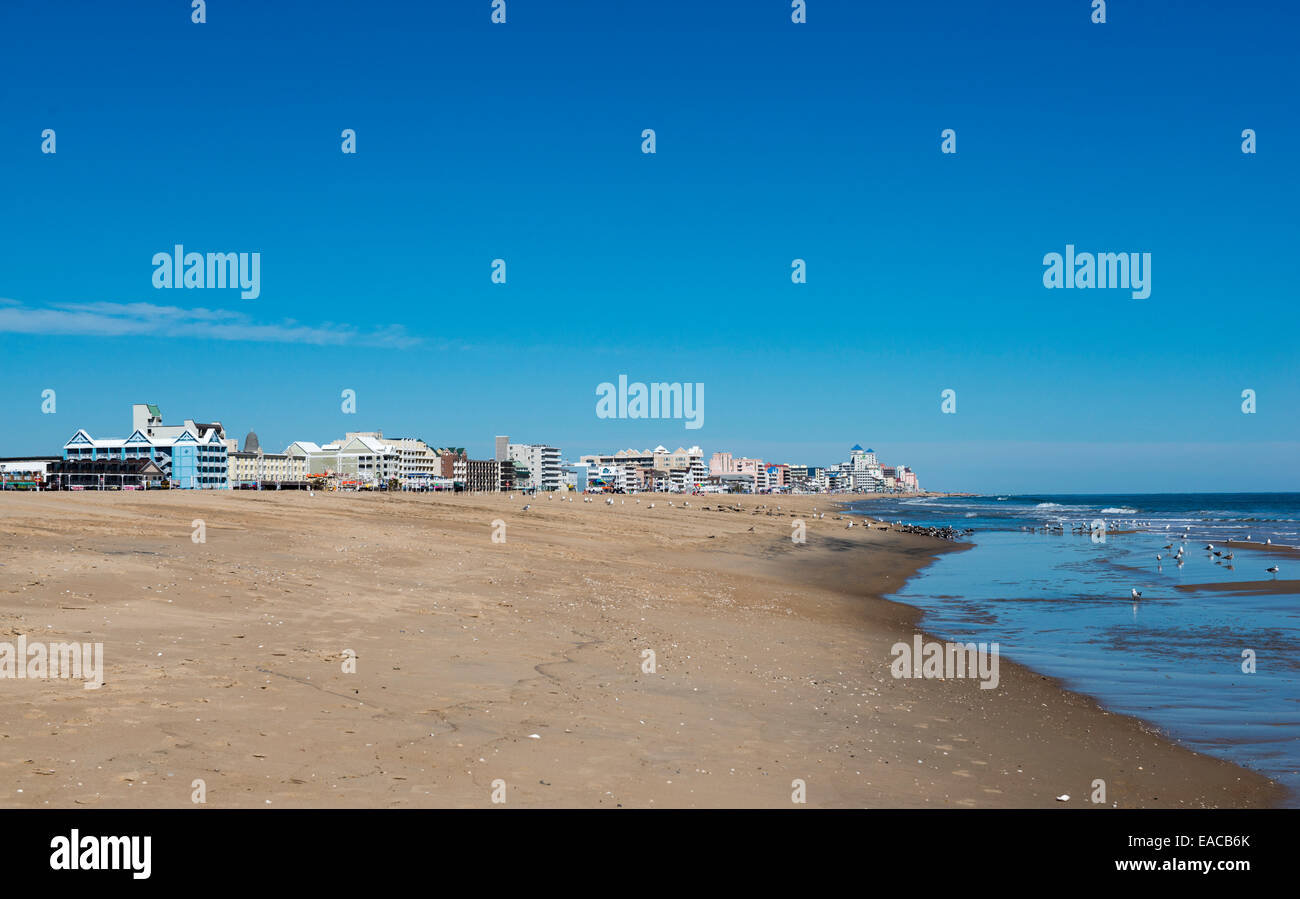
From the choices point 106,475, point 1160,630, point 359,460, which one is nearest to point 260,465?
point 359,460

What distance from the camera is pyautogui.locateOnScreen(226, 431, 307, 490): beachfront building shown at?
173000mm

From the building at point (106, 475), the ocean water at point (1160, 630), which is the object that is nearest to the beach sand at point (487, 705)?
the ocean water at point (1160, 630)

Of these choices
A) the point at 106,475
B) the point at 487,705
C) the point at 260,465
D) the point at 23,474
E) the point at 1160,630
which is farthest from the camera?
the point at 260,465

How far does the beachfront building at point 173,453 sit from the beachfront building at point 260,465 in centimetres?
4175

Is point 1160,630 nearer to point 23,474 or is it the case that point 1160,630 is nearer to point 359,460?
point 23,474

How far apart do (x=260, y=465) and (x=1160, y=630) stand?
187m

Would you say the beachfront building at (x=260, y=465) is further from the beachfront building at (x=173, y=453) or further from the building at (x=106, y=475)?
the building at (x=106, y=475)

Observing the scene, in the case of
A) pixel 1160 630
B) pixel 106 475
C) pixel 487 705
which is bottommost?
pixel 1160 630

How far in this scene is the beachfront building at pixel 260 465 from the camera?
173 metres

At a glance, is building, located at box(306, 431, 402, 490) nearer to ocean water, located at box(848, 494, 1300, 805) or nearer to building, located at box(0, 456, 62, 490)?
building, located at box(0, 456, 62, 490)

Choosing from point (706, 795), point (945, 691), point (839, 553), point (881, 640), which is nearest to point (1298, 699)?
point (945, 691)

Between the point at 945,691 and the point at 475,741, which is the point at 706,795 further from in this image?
the point at 945,691

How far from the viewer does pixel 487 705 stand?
11.0m
